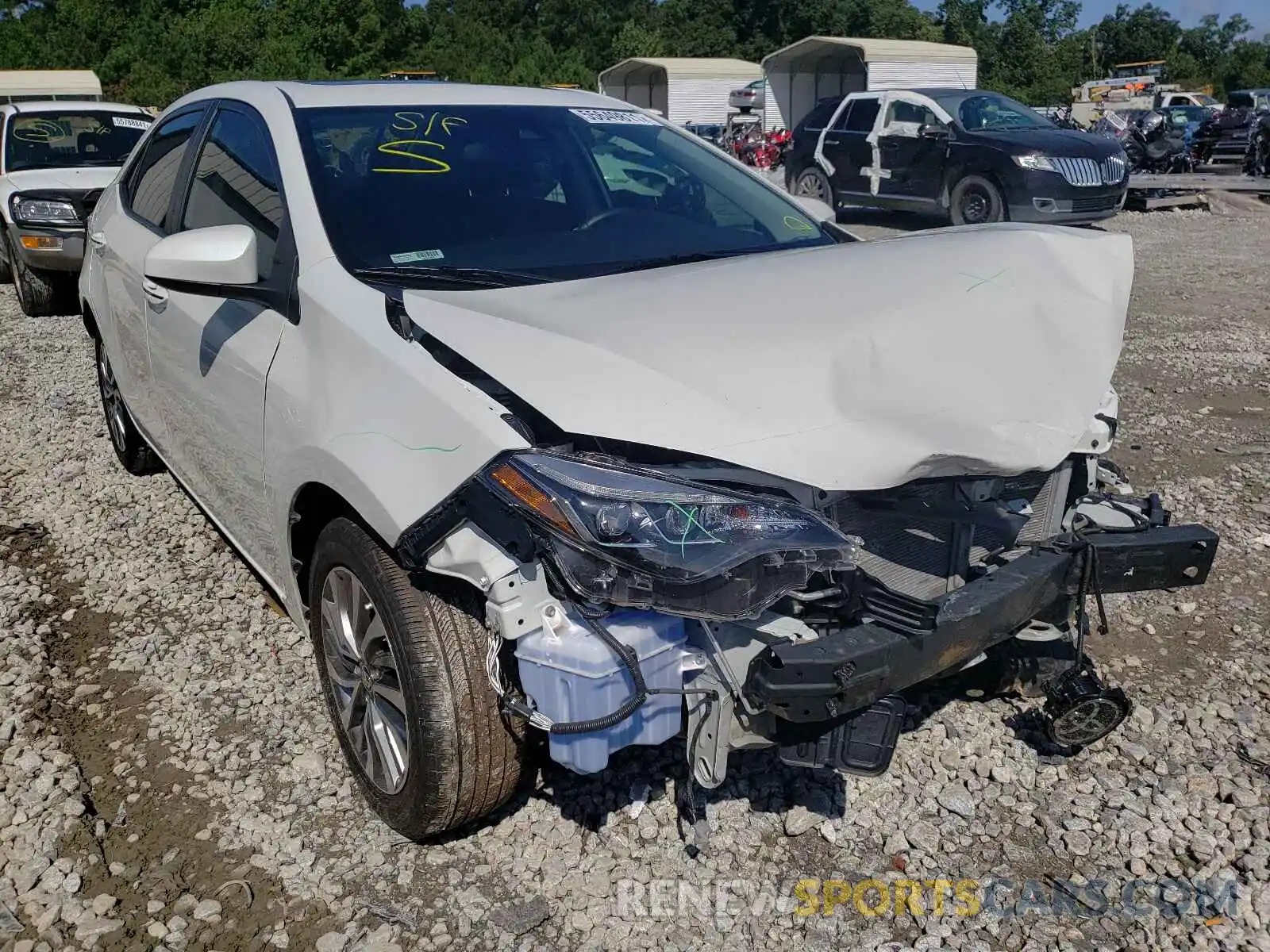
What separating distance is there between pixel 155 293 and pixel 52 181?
651cm

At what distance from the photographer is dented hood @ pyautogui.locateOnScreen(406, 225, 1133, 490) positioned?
2.16 m

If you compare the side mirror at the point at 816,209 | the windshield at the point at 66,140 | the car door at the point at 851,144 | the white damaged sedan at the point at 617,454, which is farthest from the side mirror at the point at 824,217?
the car door at the point at 851,144

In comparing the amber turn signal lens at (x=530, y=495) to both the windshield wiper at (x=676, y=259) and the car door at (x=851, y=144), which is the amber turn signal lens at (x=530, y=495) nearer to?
the windshield wiper at (x=676, y=259)

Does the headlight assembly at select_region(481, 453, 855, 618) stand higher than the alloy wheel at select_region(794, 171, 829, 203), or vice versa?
the headlight assembly at select_region(481, 453, 855, 618)

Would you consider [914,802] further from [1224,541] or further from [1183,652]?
[1224,541]

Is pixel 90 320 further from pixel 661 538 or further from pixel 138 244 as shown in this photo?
pixel 661 538

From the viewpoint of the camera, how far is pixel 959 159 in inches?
510

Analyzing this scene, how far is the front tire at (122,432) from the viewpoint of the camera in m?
5.06

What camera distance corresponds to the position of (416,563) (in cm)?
222

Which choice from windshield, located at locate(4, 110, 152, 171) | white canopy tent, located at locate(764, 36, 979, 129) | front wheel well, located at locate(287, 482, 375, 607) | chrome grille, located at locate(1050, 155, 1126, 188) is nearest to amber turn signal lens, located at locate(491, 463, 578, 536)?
front wheel well, located at locate(287, 482, 375, 607)

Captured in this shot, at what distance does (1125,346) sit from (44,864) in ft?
24.1

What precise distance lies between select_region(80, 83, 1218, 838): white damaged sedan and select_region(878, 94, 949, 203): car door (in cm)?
1083

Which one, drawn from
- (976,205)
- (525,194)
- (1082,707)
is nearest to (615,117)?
(525,194)

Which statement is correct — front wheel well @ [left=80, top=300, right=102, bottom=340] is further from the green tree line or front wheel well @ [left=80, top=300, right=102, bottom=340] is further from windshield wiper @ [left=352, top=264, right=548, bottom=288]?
the green tree line
